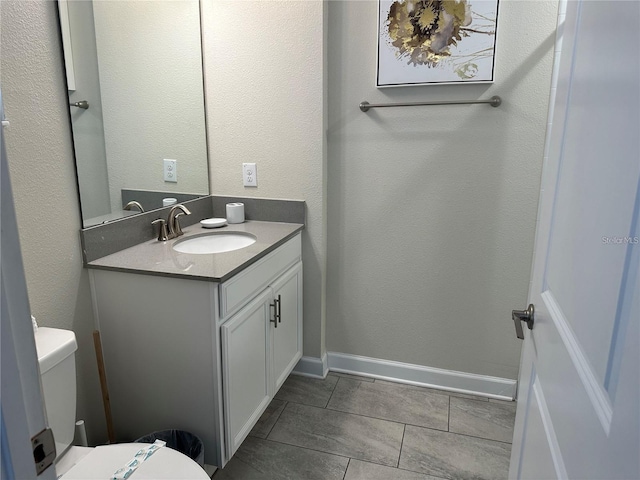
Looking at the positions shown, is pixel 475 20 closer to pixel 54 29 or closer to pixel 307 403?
pixel 54 29

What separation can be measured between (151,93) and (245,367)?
1.23 meters

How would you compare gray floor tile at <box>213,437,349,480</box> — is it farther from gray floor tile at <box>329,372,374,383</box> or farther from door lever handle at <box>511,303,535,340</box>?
door lever handle at <box>511,303,535,340</box>

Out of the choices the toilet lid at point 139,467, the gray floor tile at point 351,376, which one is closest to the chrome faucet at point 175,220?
the toilet lid at point 139,467

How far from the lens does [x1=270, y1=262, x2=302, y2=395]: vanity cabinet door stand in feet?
6.54

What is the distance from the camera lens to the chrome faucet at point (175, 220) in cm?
194

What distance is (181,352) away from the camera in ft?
5.08

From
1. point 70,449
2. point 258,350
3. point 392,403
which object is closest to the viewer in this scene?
point 70,449

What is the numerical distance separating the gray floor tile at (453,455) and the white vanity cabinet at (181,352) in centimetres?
70

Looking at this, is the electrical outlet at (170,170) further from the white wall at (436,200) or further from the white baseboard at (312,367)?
the white baseboard at (312,367)

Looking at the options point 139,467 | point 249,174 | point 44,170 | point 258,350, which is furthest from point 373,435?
point 44,170

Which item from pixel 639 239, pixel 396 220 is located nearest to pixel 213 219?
pixel 396 220

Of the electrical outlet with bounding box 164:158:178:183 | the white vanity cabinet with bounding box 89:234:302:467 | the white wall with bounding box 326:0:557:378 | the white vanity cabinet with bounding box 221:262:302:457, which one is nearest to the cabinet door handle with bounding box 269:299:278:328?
the white vanity cabinet with bounding box 221:262:302:457

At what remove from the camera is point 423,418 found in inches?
82.1

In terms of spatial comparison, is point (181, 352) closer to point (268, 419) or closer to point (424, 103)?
point (268, 419)
